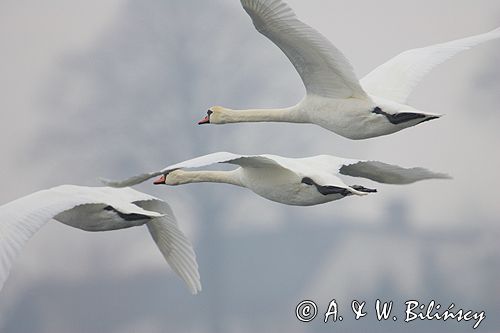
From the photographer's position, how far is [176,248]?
11.4 metres

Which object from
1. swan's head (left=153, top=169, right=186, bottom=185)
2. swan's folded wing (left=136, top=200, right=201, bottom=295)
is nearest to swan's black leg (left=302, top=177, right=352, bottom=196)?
swan's folded wing (left=136, top=200, right=201, bottom=295)

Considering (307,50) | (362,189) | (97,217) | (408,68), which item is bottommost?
(362,189)

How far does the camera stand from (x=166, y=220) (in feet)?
37.3

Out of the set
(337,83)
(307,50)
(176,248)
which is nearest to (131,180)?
(307,50)

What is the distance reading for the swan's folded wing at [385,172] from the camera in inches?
441

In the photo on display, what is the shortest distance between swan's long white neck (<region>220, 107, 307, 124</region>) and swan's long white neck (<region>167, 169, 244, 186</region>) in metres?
0.45

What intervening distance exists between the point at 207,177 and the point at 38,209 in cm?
221

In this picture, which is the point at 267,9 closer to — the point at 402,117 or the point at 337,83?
the point at 337,83

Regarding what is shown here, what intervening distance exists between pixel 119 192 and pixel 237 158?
4.27ft

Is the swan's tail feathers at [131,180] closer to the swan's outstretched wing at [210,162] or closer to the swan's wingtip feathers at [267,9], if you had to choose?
the swan's outstretched wing at [210,162]

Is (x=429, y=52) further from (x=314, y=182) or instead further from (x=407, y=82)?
(x=314, y=182)

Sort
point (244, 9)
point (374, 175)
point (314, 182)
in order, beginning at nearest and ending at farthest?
point (244, 9) < point (314, 182) < point (374, 175)

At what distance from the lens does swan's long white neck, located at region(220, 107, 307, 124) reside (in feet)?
36.0

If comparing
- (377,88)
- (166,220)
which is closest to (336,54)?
(377,88)
